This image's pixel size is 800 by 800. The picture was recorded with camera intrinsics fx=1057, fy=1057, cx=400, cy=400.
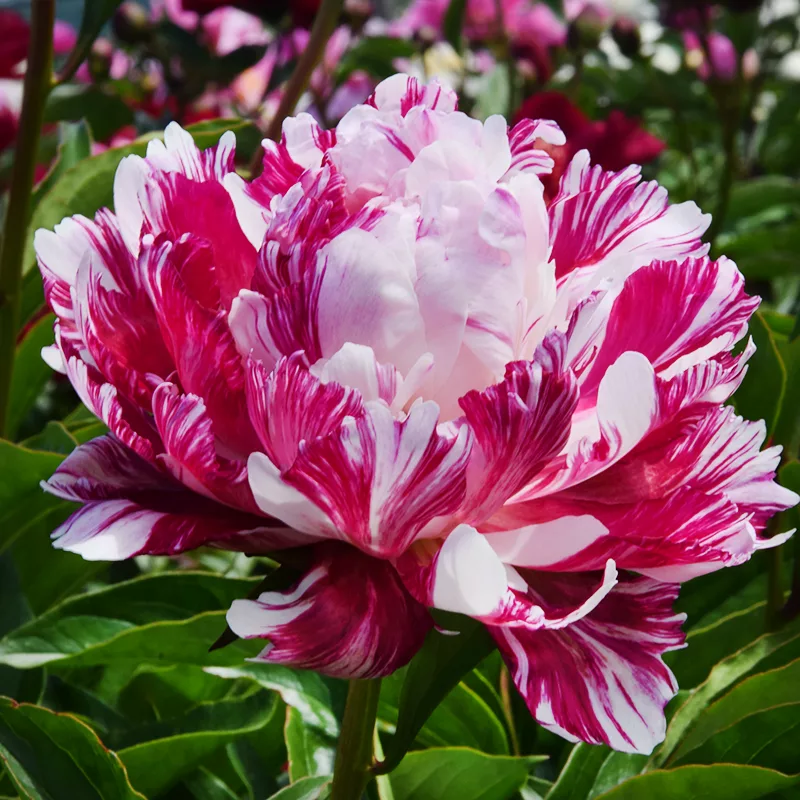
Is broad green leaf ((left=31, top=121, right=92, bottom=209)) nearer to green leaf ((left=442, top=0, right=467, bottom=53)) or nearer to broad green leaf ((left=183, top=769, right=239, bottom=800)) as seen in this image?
broad green leaf ((left=183, top=769, right=239, bottom=800))

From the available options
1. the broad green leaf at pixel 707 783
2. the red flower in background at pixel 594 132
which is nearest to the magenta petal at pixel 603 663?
the broad green leaf at pixel 707 783

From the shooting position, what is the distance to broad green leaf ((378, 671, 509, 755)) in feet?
1.40

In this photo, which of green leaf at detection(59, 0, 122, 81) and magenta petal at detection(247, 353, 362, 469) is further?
green leaf at detection(59, 0, 122, 81)

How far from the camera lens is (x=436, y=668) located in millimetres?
270

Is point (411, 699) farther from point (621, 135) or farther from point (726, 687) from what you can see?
point (621, 135)

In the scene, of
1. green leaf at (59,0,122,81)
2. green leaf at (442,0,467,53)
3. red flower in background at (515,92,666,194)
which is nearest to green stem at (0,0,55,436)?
green leaf at (59,0,122,81)

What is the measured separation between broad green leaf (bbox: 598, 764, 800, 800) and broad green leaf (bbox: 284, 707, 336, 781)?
Result: 11 centimetres

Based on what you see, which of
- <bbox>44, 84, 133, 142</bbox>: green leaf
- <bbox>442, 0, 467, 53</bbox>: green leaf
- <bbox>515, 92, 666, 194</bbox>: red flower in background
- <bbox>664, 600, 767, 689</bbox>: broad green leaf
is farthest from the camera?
<bbox>442, 0, 467, 53</bbox>: green leaf

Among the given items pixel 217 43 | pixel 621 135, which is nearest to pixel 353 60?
pixel 217 43

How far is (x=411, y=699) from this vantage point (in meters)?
0.28

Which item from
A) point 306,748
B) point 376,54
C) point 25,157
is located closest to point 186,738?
point 306,748

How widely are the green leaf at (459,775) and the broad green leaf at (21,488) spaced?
183mm

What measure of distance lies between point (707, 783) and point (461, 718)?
4.6 inches

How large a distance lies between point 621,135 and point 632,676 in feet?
2.41
